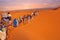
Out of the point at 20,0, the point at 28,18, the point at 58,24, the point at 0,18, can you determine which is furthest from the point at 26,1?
the point at 58,24

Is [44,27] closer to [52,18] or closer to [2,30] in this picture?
[52,18]

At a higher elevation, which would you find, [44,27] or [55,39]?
[44,27]

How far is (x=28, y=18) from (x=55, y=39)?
1.15 feet

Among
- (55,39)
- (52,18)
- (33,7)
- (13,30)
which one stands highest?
(33,7)

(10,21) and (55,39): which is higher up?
(10,21)

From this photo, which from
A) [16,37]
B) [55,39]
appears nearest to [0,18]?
[16,37]

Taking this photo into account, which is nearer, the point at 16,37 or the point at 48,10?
the point at 16,37

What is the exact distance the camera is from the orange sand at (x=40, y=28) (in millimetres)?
1221

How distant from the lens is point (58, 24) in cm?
132

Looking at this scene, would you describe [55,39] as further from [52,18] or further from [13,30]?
[13,30]

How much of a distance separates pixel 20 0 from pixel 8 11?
0.54 ft

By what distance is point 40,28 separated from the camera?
1.28m

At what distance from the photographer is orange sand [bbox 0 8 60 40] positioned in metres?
1.22

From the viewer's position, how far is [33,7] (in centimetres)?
127
